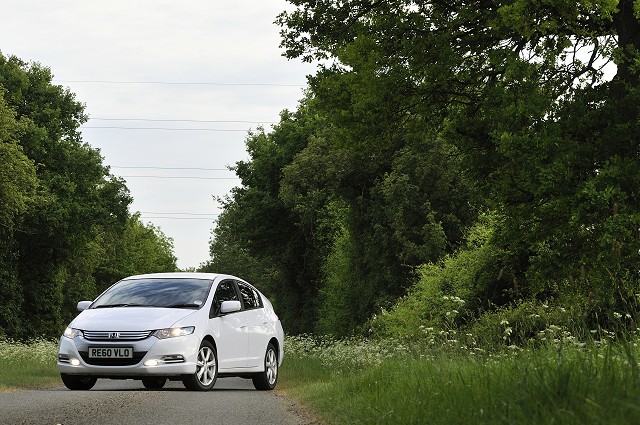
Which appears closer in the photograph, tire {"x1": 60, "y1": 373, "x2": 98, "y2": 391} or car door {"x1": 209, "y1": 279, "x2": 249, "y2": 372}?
tire {"x1": 60, "y1": 373, "x2": 98, "y2": 391}

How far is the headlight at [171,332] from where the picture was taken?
47.8 ft

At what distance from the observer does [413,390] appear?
9578 millimetres

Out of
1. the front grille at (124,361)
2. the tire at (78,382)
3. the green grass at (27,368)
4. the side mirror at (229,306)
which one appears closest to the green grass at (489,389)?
the side mirror at (229,306)

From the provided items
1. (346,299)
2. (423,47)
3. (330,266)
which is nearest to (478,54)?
(423,47)

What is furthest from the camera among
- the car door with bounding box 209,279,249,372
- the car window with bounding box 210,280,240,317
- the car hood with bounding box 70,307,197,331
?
the car window with bounding box 210,280,240,317

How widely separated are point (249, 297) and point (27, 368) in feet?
21.6

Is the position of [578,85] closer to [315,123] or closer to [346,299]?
[346,299]

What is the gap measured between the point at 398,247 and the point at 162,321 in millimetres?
32105

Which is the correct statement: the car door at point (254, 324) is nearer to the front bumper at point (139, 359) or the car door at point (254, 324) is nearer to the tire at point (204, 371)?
the tire at point (204, 371)

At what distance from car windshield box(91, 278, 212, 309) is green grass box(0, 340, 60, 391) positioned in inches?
109

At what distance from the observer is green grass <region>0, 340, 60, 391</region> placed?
18.8 metres

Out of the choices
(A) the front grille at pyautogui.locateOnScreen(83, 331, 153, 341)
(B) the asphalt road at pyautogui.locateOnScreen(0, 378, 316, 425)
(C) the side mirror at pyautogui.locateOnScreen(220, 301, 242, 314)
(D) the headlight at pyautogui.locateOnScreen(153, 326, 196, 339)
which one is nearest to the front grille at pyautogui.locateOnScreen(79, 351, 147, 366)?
(A) the front grille at pyautogui.locateOnScreen(83, 331, 153, 341)

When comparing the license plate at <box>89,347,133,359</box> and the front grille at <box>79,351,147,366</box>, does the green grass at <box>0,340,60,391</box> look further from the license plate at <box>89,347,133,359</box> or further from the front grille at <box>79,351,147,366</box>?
the license plate at <box>89,347,133,359</box>

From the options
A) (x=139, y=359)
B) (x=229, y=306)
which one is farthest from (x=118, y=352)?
(x=229, y=306)
